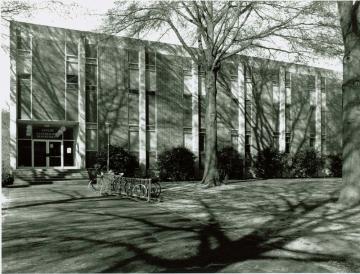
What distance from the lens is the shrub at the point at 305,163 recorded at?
33.2 m

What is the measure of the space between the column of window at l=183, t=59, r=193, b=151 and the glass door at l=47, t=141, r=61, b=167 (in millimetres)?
9054

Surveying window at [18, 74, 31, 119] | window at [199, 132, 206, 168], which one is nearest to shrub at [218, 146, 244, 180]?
window at [199, 132, 206, 168]

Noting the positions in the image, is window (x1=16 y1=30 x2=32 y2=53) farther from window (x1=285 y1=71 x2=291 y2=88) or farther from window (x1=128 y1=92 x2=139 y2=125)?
window (x1=285 y1=71 x2=291 y2=88)

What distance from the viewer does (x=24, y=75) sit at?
24250mm

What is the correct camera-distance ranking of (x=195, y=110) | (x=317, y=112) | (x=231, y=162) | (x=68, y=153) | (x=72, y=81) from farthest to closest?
1. (x=317, y=112)
2. (x=231, y=162)
3. (x=195, y=110)
4. (x=68, y=153)
5. (x=72, y=81)

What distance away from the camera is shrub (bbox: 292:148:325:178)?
3316cm

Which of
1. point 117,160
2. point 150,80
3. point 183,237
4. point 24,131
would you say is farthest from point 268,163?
point 183,237

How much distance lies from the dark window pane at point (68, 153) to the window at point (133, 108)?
13.9 feet

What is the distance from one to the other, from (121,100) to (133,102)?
93 cm

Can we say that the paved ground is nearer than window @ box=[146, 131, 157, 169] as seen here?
Yes

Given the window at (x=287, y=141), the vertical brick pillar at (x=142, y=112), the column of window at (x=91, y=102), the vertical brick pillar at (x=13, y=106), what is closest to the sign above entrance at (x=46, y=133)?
the vertical brick pillar at (x=13, y=106)

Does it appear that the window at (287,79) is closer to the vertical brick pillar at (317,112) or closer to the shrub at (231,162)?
the vertical brick pillar at (317,112)

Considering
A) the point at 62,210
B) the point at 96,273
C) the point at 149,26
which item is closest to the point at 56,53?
the point at 149,26

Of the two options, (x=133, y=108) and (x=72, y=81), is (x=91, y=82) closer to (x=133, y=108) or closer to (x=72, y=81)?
(x=72, y=81)
